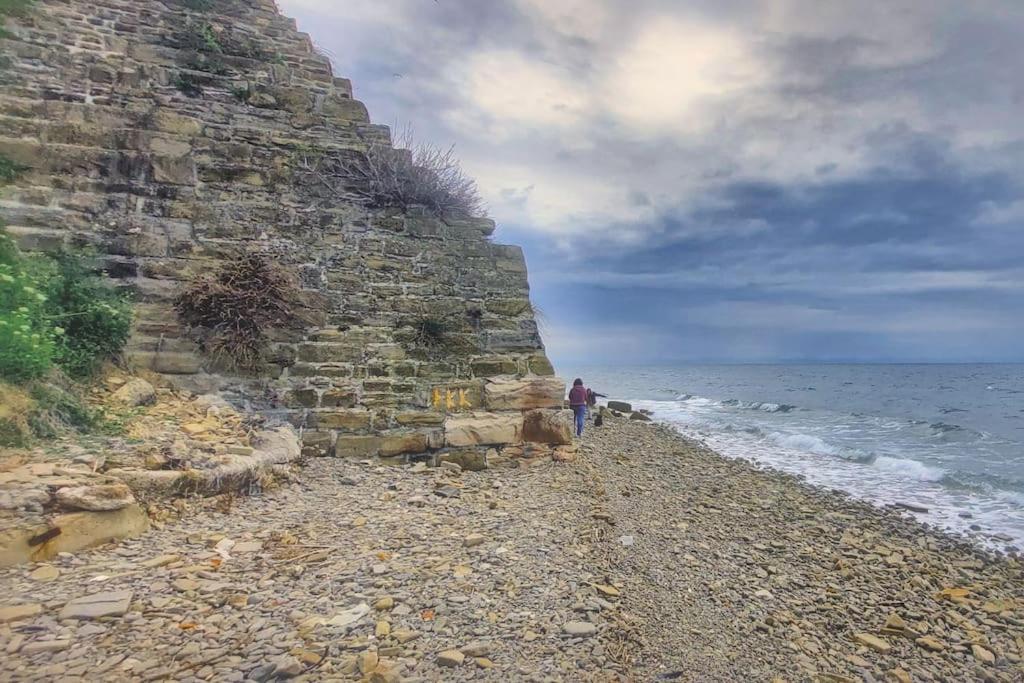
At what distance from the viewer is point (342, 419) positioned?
230 inches

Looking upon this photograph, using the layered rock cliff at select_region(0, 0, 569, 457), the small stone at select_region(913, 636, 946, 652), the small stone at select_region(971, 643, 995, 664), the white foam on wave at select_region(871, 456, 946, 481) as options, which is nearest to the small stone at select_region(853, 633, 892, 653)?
the small stone at select_region(913, 636, 946, 652)

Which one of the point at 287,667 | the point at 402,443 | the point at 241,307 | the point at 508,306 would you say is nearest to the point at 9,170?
the point at 241,307

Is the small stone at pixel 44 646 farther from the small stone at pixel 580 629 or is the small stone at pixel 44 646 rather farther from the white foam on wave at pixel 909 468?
the white foam on wave at pixel 909 468

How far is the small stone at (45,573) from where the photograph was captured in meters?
2.80

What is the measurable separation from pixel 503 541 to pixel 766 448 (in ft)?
49.1

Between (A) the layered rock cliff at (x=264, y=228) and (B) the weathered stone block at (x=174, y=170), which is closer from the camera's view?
(A) the layered rock cliff at (x=264, y=228)

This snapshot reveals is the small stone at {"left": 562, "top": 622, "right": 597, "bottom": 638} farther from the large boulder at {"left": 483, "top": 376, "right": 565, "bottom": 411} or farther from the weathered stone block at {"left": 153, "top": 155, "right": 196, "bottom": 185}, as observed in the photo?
the weathered stone block at {"left": 153, "top": 155, "right": 196, "bottom": 185}

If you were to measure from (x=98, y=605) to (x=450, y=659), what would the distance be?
1914 mm

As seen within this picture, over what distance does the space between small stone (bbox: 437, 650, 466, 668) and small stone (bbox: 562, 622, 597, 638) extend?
72cm

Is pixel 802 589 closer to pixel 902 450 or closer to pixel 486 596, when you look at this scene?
pixel 486 596

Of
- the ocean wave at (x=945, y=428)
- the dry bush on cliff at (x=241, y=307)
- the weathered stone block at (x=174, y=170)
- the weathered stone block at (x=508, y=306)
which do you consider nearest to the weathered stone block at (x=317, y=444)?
the dry bush on cliff at (x=241, y=307)

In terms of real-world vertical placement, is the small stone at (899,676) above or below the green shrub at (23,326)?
below

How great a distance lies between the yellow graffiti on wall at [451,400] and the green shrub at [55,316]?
333cm

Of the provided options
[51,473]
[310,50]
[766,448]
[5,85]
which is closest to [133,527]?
[51,473]
